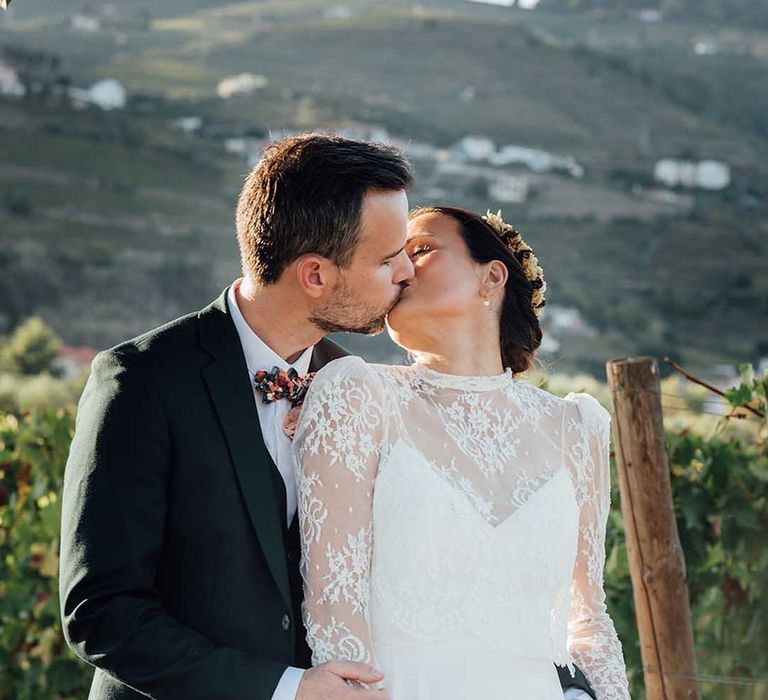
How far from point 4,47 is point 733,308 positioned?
33.9m

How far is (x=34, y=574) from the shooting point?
3.78m

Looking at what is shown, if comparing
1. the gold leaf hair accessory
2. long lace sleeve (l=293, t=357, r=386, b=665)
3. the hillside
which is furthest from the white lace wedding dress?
the hillside

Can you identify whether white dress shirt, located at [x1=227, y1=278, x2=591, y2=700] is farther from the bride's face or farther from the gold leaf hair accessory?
the gold leaf hair accessory

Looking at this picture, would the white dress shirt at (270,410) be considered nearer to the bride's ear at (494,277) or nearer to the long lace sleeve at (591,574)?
the bride's ear at (494,277)

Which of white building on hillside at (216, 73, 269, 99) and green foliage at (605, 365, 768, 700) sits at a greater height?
white building on hillside at (216, 73, 269, 99)

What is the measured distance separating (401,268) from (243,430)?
1.34 ft

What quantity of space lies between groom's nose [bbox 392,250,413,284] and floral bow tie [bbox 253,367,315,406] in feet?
→ 0.80

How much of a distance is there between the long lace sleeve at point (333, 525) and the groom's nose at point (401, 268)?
0.76ft

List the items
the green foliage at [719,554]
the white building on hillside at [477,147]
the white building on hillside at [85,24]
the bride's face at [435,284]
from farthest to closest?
1. the white building on hillside at [85,24]
2. the white building on hillside at [477,147]
3. the green foliage at [719,554]
4. the bride's face at [435,284]

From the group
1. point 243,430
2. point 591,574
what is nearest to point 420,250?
point 243,430

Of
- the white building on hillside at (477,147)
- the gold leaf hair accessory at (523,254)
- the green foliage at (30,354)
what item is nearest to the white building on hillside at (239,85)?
the white building on hillside at (477,147)

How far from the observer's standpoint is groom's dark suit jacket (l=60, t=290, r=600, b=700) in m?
1.79

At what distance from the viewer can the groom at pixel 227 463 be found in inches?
70.5

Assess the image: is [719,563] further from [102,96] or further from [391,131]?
[102,96]
